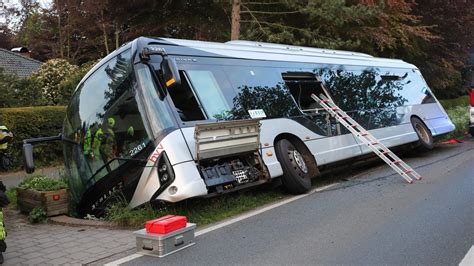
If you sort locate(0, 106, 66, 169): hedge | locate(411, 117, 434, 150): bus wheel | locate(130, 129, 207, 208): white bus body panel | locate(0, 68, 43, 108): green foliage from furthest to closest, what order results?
locate(0, 68, 43, 108): green foliage < locate(411, 117, 434, 150): bus wheel < locate(0, 106, 66, 169): hedge < locate(130, 129, 207, 208): white bus body panel

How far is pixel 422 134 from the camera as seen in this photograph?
43.8 feet

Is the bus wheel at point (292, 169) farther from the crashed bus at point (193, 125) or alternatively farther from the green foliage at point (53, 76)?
the green foliage at point (53, 76)

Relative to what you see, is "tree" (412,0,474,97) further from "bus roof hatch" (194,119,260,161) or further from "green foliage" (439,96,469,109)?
"bus roof hatch" (194,119,260,161)

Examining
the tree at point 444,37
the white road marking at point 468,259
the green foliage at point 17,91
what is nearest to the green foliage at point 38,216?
the white road marking at point 468,259

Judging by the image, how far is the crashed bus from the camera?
688 centimetres

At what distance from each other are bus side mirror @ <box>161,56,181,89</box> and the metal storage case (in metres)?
2.09

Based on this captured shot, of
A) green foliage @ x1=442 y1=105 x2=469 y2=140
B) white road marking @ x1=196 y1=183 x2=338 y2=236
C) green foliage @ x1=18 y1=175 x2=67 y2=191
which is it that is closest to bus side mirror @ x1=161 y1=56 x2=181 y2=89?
white road marking @ x1=196 y1=183 x2=338 y2=236

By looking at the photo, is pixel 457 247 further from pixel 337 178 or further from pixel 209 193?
pixel 337 178

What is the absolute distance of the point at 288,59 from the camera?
32.1 ft

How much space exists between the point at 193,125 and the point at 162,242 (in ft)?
7.43

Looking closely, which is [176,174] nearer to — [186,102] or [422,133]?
[186,102]

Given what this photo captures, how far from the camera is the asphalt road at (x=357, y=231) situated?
5105mm

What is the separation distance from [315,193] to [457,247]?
339 cm

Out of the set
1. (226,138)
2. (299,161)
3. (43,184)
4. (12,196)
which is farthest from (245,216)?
(12,196)
